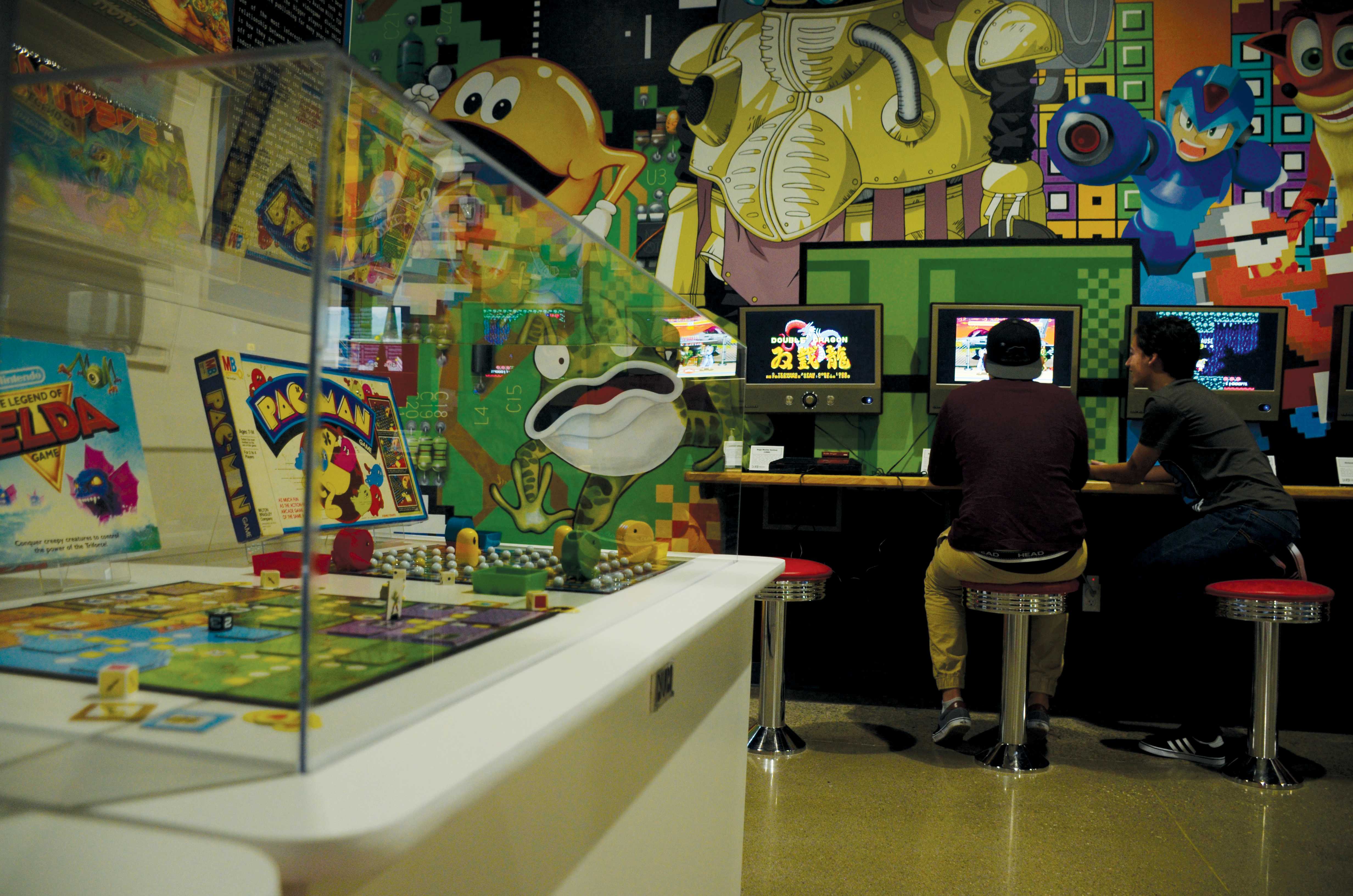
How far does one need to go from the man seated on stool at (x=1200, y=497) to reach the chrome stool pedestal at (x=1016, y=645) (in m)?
0.43

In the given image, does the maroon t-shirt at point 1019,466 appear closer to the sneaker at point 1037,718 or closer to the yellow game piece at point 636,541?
the sneaker at point 1037,718

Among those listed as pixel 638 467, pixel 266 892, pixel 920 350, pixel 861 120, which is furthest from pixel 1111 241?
pixel 266 892

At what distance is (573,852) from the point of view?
990mm

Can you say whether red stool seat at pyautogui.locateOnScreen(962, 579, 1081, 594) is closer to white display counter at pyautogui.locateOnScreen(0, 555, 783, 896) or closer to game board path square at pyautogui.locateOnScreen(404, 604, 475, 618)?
white display counter at pyautogui.locateOnScreen(0, 555, 783, 896)

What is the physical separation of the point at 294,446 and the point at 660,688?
574 mm

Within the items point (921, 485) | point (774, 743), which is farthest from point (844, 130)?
point (774, 743)

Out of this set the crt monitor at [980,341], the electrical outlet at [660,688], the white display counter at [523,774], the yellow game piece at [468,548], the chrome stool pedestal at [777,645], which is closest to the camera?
the white display counter at [523,774]

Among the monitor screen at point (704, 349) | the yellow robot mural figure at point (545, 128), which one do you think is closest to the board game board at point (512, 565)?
the monitor screen at point (704, 349)

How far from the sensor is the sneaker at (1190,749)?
2957 millimetres

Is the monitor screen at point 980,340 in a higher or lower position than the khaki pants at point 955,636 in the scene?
higher

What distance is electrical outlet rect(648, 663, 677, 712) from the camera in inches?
45.8

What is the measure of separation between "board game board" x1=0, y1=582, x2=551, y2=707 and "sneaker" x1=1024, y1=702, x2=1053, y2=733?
273cm

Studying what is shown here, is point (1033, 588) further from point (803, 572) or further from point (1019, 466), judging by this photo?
point (803, 572)

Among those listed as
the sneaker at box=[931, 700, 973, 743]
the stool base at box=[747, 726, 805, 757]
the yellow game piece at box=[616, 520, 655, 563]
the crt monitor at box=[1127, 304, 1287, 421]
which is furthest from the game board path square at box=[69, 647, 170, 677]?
the crt monitor at box=[1127, 304, 1287, 421]
